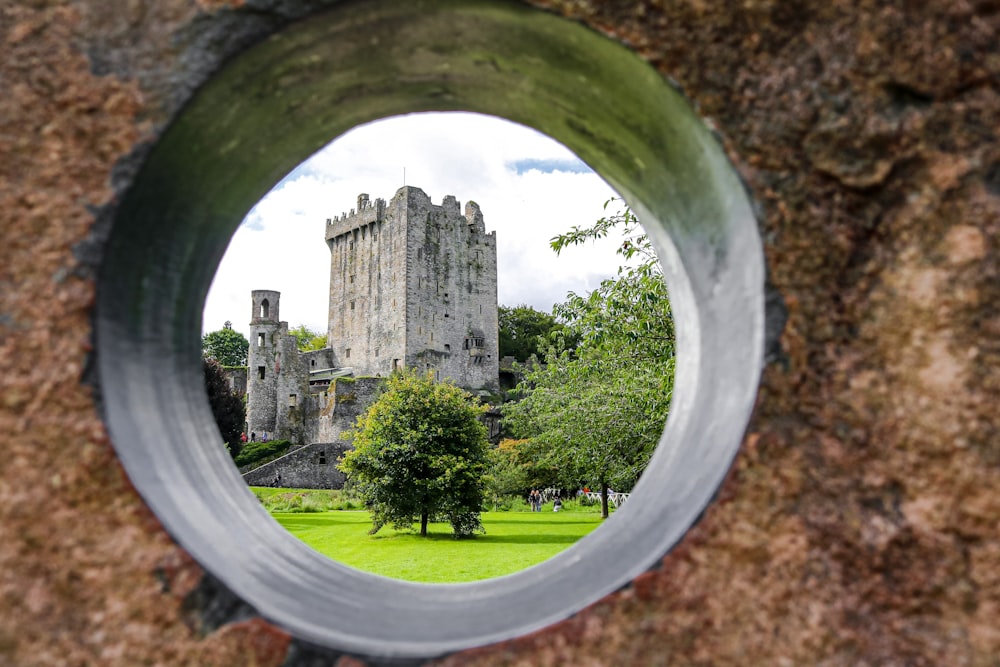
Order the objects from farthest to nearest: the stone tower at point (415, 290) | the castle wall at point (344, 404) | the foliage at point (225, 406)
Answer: the stone tower at point (415, 290)
the castle wall at point (344, 404)
the foliage at point (225, 406)

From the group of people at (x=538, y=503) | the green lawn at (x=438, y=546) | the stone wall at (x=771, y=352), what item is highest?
the stone wall at (x=771, y=352)

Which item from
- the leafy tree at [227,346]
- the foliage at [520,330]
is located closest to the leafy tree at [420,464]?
the foliage at [520,330]

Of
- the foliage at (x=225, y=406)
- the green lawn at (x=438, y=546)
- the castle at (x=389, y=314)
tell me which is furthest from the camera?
the castle at (x=389, y=314)

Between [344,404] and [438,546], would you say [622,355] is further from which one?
[344,404]

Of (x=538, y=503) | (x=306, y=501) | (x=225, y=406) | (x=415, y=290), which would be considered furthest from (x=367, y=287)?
(x=538, y=503)

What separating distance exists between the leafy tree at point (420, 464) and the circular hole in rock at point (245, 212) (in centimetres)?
1285

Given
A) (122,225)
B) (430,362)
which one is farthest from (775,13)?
(430,362)

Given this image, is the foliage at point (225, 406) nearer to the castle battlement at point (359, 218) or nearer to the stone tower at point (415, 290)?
the stone tower at point (415, 290)

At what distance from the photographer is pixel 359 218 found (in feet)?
161

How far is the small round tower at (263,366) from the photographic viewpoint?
42.8 metres

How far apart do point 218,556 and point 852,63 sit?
1874 mm

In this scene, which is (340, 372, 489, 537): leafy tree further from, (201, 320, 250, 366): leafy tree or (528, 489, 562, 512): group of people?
(201, 320, 250, 366): leafy tree

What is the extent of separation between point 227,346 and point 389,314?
30.9 metres

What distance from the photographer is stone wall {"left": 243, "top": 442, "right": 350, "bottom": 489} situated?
32.3 metres
